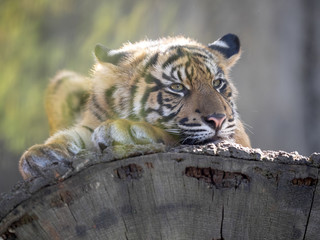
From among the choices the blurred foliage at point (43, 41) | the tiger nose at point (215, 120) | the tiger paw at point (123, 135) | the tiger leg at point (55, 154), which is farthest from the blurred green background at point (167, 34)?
the tiger paw at point (123, 135)

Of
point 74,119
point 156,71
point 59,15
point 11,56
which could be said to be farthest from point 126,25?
point 156,71

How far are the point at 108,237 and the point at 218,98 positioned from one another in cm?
121

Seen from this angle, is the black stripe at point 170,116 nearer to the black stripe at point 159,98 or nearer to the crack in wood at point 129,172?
the black stripe at point 159,98

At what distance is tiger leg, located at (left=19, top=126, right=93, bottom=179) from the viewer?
2.00 meters

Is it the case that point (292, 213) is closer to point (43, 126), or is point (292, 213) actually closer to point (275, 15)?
point (43, 126)

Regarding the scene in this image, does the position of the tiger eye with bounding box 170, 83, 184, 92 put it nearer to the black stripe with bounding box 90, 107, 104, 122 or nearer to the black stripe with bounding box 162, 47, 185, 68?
the black stripe with bounding box 162, 47, 185, 68

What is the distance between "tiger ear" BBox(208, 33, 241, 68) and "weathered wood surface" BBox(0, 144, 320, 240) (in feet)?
5.08

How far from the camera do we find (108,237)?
205 cm

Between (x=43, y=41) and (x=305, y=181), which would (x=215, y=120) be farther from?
(x=43, y=41)

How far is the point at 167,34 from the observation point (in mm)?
5223

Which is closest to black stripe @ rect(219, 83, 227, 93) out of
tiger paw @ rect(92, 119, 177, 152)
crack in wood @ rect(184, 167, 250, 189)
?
tiger paw @ rect(92, 119, 177, 152)

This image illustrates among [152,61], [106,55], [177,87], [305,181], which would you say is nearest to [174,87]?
[177,87]

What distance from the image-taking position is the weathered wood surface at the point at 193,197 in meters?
2.03

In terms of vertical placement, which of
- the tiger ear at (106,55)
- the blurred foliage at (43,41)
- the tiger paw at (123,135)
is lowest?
the tiger paw at (123,135)
